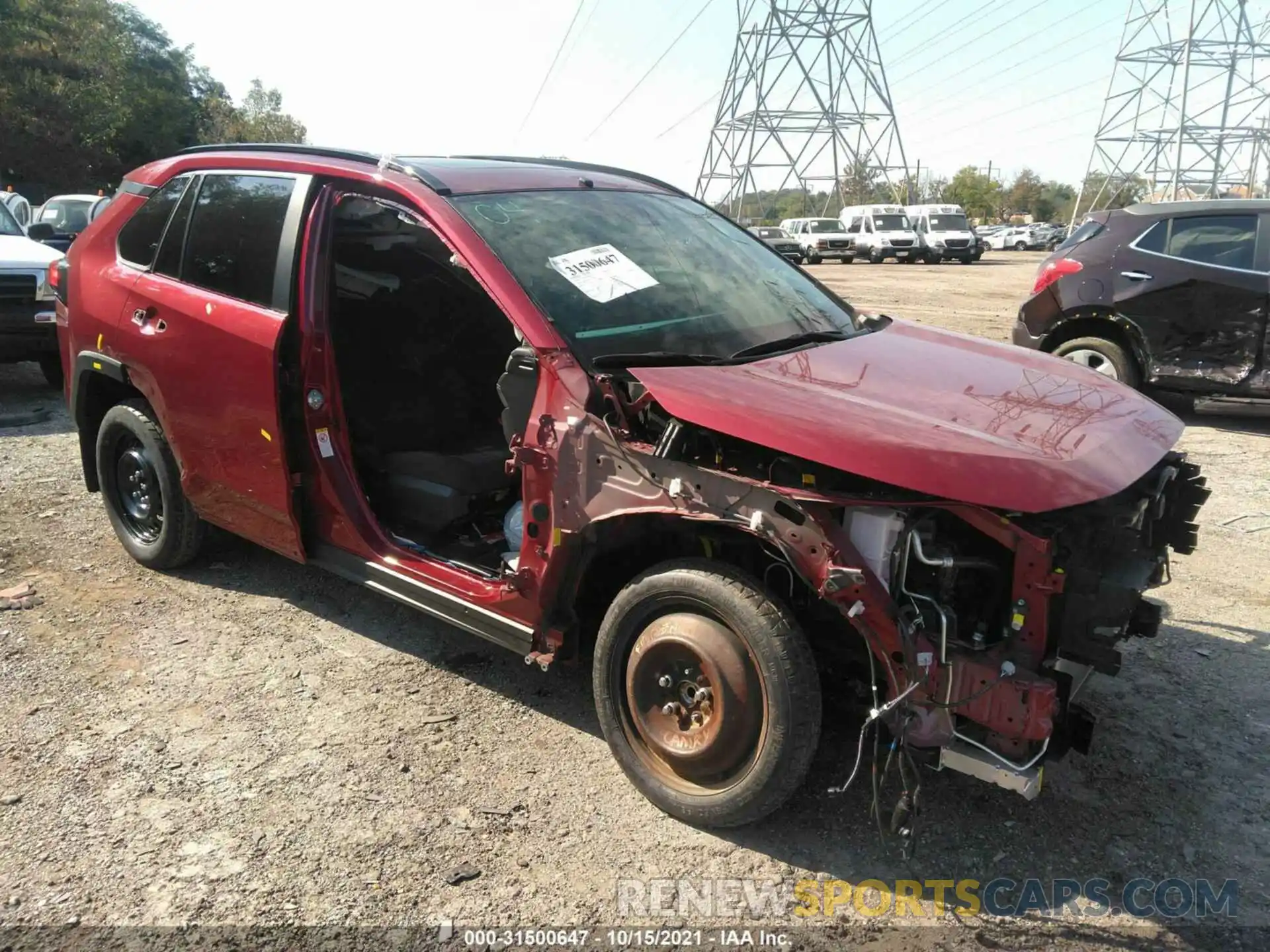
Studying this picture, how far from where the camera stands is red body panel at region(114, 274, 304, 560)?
364cm

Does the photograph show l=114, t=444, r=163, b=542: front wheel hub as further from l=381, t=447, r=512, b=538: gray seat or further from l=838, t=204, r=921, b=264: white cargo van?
l=838, t=204, r=921, b=264: white cargo van

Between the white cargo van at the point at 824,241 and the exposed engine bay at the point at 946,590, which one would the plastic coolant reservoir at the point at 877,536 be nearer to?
the exposed engine bay at the point at 946,590

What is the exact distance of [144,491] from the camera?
461 centimetres

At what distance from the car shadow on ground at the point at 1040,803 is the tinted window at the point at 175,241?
76.7 inches

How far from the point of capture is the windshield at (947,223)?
35.7 meters

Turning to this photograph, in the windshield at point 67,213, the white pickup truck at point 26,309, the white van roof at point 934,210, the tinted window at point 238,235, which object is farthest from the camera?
the white van roof at point 934,210

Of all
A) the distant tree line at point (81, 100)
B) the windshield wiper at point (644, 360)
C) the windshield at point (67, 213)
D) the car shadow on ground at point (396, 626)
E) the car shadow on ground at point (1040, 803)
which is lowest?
the car shadow on ground at point (1040, 803)

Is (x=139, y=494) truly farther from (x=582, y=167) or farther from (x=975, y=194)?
(x=975, y=194)

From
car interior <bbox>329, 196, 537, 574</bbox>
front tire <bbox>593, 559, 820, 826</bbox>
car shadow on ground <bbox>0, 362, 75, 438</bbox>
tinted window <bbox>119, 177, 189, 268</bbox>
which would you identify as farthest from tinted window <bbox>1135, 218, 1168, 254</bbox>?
car shadow on ground <bbox>0, 362, 75, 438</bbox>

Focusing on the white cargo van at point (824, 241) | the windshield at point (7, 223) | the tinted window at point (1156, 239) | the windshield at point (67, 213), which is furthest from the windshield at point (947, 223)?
the windshield at point (7, 223)

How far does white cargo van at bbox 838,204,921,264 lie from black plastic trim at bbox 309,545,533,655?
3485cm

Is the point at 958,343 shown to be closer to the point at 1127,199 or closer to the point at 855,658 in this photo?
the point at 855,658

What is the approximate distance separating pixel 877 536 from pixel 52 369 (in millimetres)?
8917

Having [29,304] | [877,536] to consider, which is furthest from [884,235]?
[877,536]
